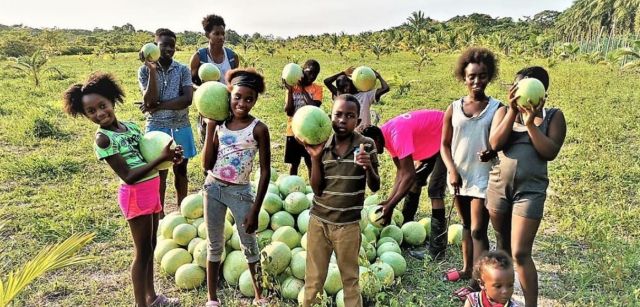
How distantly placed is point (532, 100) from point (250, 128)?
5.91ft

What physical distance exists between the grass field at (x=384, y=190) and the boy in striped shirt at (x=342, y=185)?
1.71ft

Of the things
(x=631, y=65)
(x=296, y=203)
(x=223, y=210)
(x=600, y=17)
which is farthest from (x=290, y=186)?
(x=600, y=17)

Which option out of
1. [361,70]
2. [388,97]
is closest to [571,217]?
[361,70]

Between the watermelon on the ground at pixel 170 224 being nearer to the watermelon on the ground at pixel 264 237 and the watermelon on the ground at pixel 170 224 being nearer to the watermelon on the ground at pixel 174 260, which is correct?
the watermelon on the ground at pixel 174 260

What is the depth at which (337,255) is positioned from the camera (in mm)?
3170

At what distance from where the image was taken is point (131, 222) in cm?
338

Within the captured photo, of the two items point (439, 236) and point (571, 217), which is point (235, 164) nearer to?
point (439, 236)

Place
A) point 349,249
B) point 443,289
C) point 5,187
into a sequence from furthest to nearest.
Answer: point 5,187, point 443,289, point 349,249

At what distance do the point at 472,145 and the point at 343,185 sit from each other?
114 centimetres

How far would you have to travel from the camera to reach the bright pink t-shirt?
3.76 m

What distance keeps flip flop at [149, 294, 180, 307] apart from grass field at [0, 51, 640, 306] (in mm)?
66

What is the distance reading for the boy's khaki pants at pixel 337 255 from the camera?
3.10 m

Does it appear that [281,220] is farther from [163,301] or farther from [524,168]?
[524,168]

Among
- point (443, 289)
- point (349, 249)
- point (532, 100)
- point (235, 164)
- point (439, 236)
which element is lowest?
point (443, 289)
